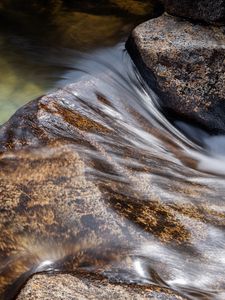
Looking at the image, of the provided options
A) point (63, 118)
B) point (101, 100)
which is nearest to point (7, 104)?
point (101, 100)

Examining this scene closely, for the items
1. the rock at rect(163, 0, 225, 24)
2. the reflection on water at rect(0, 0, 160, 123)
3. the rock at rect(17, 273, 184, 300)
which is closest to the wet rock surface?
the rock at rect(17, 273, 184, 300)

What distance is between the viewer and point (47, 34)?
7422 millimetres

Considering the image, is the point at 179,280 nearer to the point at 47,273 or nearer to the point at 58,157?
the point at 47,273

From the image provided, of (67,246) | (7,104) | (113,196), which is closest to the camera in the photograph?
(67,246)

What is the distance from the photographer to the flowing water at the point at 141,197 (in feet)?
10.8

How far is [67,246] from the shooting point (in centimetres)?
344

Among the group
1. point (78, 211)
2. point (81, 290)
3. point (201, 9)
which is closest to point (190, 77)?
point (201, 9)

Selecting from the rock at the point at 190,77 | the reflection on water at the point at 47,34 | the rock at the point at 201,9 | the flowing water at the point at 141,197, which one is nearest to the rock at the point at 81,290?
the flowing water at the point at 141,197

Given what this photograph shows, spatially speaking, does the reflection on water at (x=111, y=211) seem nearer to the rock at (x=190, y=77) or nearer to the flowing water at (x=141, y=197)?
the flowing water at (x=141, y=197)

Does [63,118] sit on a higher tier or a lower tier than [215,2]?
lower

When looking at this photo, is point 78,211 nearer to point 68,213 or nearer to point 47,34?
point 68,213

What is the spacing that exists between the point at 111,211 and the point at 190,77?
9.27ft

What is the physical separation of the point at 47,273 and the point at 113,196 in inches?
34.0

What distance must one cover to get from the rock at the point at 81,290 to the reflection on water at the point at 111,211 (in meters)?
0.19
